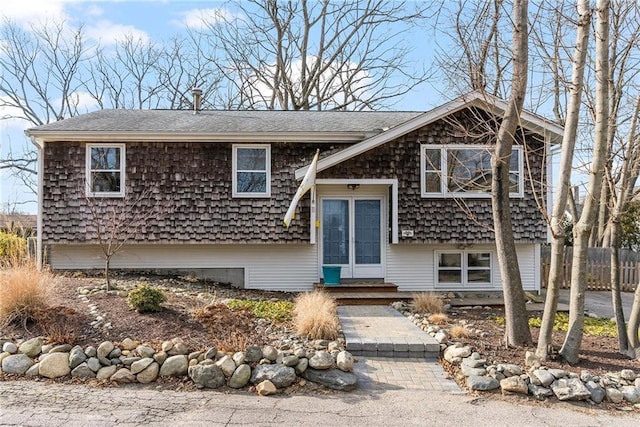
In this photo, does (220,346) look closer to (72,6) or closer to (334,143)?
(334,143)

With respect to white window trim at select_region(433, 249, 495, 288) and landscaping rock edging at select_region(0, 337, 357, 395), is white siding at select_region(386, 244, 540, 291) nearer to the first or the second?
white window trim at select_region(433, 249, 495, 288)

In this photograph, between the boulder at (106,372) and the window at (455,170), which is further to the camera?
the window at (455,170)

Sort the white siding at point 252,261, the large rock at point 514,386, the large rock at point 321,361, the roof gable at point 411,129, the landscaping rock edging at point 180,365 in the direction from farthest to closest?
the white siding at point 252,261
the roof gable at point 411,129
the large rock at point 321,361
the landscaping rock edging at point 180,365
the large rock at point 514,386

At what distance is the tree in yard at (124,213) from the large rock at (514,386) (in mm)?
8484

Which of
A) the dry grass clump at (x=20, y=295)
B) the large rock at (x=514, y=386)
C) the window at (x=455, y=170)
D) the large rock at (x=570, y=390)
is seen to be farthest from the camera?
the window at (x=455, y=170)

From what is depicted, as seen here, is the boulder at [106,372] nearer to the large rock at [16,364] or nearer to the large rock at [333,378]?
the large rock at [16,364]

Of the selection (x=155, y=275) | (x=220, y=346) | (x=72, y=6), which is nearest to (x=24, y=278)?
(x=220, y=346)

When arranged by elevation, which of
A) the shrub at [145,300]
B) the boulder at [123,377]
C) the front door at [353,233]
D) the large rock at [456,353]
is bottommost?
the boulder at [123,377]

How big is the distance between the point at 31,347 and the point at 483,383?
531 cm

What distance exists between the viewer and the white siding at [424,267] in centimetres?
1102

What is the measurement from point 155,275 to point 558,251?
891 centimetres

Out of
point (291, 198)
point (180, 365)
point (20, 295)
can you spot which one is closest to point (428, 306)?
point (291, 198)

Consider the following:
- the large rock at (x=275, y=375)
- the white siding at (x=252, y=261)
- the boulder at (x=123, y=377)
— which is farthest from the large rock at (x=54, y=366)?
the white siding at (x=252, y=261)

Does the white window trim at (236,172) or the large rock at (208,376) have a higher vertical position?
the white window trim at (236,172)
